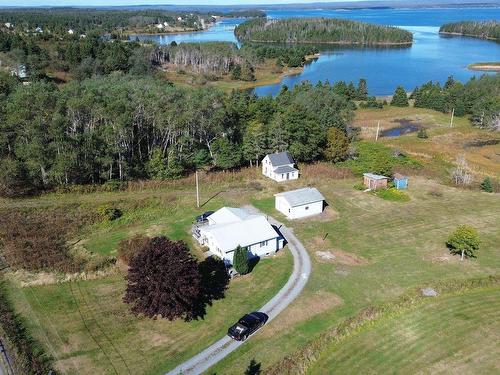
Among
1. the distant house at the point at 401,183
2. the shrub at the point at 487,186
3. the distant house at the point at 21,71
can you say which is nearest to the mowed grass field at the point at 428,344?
the distant house at the point at 401,183

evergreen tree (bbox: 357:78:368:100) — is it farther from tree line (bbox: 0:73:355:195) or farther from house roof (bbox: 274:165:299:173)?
house roof (bbox: 274:165:299:173)

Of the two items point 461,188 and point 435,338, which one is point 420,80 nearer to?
point 461,188

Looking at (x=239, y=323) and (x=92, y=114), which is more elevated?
(x=92, y=114)

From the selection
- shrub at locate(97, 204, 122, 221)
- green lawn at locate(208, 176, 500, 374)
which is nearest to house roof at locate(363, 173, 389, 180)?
green lawn at locate(208, 176, 500, 374)

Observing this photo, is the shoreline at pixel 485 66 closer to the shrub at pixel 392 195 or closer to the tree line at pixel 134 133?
the tree line at pixel 134 133

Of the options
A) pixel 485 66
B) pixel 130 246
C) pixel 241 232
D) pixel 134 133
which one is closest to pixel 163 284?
pixel 130 246

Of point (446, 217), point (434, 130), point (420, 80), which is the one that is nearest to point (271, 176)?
point (446, 217)
